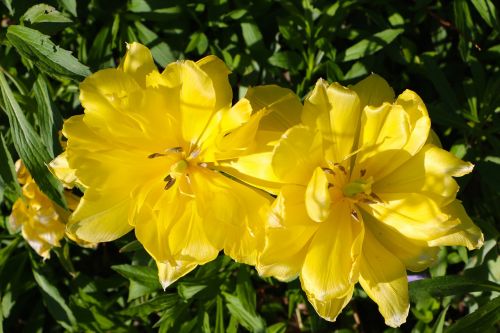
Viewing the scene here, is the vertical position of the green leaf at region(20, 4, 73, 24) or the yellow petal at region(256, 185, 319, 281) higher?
the green leaf at region(20, 4, 73, 24)

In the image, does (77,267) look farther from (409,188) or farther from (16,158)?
(409,188)

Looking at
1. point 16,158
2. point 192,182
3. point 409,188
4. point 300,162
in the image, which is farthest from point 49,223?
point 409,188

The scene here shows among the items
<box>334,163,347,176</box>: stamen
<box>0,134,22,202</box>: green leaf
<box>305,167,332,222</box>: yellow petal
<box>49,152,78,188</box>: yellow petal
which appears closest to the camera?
<box>305,167,332,222</box>: yellow petal

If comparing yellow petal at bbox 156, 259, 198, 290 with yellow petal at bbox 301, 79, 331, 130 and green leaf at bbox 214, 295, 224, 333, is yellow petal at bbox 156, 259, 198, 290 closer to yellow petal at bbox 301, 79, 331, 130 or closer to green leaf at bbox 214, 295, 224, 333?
yellow petal at bbox 301, 79, 331, 130

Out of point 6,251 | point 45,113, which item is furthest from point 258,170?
point 6,251

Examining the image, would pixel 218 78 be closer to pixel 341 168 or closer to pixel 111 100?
pixel 111 100

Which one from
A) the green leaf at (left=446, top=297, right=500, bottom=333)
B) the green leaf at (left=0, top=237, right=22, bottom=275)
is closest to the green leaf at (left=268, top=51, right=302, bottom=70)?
the green leaf at (left=446, top=297, right=500, bottom=333)

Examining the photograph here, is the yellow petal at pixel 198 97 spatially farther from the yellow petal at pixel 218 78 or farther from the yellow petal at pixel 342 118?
the yellow petal at pixel 342 118

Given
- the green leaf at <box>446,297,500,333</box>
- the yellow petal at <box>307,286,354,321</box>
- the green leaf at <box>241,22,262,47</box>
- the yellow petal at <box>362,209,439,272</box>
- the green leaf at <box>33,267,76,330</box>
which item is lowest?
the green leaf at <box>33,267,76,330</box>
